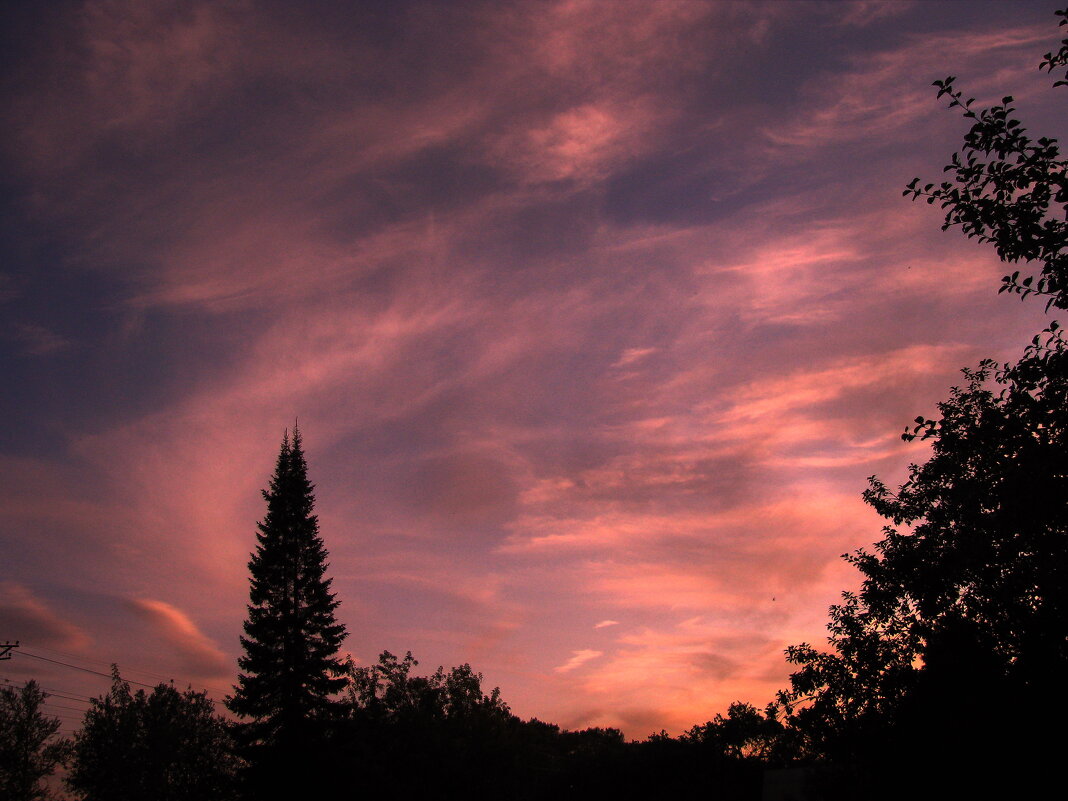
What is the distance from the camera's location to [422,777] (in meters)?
58.2

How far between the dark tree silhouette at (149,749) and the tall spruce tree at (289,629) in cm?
1606

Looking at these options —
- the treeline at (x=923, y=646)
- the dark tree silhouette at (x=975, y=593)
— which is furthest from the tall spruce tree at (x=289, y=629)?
the dark tree silhouette at (x=975, y=593)

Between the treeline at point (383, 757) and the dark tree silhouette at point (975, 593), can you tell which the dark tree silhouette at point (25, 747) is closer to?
the treeline at point (383, 757)

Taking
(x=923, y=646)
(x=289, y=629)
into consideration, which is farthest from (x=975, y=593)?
(x=289, y=629)

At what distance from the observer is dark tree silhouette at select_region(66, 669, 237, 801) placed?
56.8 metres

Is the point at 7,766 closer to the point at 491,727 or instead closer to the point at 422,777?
the point at 422,777

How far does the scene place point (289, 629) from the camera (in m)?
45.7

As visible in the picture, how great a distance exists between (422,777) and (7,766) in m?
32.9

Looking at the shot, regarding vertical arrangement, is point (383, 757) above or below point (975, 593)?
below

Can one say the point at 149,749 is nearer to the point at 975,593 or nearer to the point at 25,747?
the point at 25,747

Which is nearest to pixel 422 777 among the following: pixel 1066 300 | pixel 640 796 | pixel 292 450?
pixel 640 796

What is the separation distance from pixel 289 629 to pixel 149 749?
25.9m

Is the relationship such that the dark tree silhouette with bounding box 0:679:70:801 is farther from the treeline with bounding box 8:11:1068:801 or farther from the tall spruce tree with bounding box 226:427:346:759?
the tall spruce tree with bounding box 226:427:346:759

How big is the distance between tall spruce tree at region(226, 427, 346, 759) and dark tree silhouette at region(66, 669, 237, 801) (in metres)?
16.1
